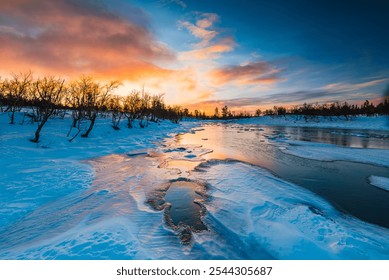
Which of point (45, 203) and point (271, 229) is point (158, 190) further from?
point (271, 229)

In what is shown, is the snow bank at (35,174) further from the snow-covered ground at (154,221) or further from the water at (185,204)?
the water at (185,204)

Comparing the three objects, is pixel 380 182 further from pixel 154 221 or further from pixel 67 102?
pixel 67 102

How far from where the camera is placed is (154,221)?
17.9 ft

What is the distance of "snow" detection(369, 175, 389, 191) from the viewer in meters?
8.07

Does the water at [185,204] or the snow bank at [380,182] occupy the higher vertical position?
the snow bank at [380,182]

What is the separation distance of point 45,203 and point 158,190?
366 centimetres

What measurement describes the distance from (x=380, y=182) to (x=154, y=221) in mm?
9483

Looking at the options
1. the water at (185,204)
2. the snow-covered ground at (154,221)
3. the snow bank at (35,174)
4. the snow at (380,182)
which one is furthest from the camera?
the snow at (380,182)

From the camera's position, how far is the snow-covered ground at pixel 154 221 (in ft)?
13.6

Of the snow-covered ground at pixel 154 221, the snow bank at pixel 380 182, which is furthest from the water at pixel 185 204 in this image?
the snow bank at pixel 380 182

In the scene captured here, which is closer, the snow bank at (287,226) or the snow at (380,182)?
the snow bank at (287,226)

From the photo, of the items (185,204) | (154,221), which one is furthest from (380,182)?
(154,221)

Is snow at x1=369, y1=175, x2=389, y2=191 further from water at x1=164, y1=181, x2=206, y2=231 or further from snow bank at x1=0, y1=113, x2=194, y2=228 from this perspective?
snow bank at x1=0, y1=113, x2=194, y2=228

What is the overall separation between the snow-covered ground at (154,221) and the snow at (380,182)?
0.50ft
